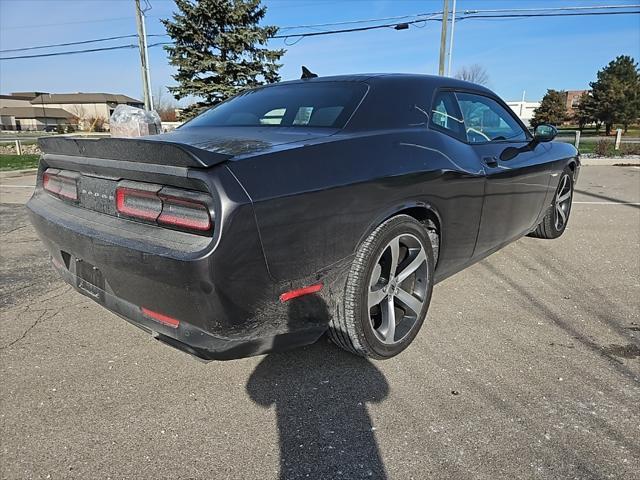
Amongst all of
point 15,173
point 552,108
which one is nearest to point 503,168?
point 15,173

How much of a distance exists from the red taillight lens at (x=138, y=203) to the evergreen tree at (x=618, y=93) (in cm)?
4551

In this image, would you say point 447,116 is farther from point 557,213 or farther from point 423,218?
point 557,213

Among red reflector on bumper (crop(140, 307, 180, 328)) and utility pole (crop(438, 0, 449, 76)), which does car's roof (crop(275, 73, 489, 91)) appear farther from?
utility pole (crop(438, 0, 449, 76))

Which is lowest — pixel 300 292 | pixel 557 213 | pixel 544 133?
pixel 557 213

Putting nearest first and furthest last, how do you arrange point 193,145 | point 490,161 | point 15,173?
point 193,145 → point 490,161 → point 15,173

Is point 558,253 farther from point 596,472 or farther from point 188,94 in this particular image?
point 188,94

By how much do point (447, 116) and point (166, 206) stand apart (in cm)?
194

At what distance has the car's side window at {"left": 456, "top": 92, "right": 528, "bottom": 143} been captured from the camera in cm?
323

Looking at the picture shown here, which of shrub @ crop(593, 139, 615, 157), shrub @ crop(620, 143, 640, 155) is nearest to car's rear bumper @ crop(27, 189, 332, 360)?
shrub @ crop(593, 139, 615, 157)

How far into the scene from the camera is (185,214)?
1.82 meters

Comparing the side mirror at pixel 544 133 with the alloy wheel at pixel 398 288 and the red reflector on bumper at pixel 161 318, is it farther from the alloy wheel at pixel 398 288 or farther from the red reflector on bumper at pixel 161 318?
the red reflector on bumper at pixel 161 318

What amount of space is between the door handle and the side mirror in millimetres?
1126

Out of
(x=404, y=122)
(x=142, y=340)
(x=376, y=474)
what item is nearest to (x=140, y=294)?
(x=142, y=340)

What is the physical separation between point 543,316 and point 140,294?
2.56m
